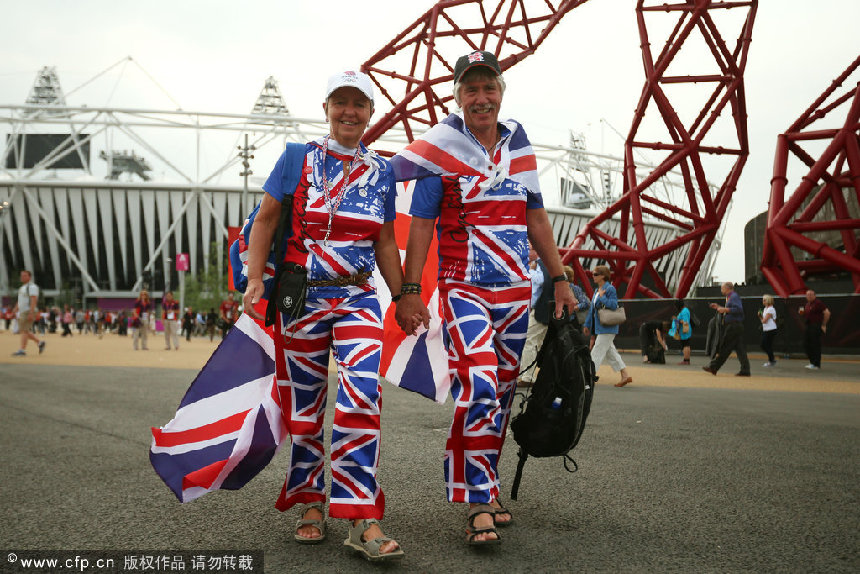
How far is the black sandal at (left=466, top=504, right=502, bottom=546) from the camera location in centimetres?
283

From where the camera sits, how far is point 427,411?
7.16m

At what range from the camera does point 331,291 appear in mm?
2992

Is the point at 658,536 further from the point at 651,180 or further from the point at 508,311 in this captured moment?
the point at 651,180

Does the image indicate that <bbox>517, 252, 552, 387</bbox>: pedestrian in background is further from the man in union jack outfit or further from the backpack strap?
the backpack strap

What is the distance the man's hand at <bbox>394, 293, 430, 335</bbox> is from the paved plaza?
856 mm

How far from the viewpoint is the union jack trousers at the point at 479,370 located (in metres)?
3.07

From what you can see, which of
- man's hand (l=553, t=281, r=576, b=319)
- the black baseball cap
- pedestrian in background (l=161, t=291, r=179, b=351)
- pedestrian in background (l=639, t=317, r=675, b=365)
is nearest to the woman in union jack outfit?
the black baseball cap

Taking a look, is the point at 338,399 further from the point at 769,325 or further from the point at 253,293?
the point at 769,325

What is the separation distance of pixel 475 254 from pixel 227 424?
1.27 meters

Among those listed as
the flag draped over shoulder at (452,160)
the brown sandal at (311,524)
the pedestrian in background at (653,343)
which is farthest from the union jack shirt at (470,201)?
the pedestrian in background at (653,343)

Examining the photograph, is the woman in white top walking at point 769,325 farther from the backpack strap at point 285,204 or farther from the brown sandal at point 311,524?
the backpack strap at point 285,204

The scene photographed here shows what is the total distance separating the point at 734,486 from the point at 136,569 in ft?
Answer: 9.81

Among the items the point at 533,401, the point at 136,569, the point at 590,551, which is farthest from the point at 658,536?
the point at 136,569

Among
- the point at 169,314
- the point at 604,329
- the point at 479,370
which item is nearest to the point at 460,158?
the point at 479,370
